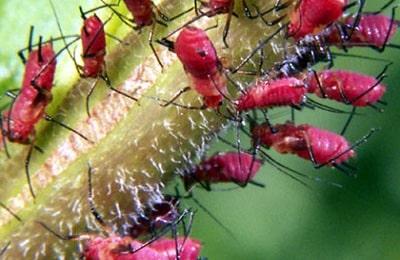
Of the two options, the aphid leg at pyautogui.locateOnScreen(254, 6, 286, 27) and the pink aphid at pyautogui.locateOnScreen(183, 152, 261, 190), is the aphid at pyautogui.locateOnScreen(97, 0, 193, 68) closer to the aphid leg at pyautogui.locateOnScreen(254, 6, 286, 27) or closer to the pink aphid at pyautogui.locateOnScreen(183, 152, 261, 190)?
the aphid leg at pyautogui.locateOnScreen(254, 6, 286, 27)

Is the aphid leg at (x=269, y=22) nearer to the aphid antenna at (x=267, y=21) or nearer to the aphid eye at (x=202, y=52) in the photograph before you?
the aphid antenna at (x=267, y=21)

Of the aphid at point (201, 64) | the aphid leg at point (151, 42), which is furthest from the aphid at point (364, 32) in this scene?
the aphid leg at point (151, 42)

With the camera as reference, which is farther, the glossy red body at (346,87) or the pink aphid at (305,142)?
the pink aphid at (305,142)

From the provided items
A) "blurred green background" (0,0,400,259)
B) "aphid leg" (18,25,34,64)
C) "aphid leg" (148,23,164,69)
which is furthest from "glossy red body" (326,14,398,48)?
"blurred green background" (0,0,400,259)

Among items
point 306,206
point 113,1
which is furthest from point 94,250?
point 306,206

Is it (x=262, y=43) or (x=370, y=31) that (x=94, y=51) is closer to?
(x=262, y=43)
